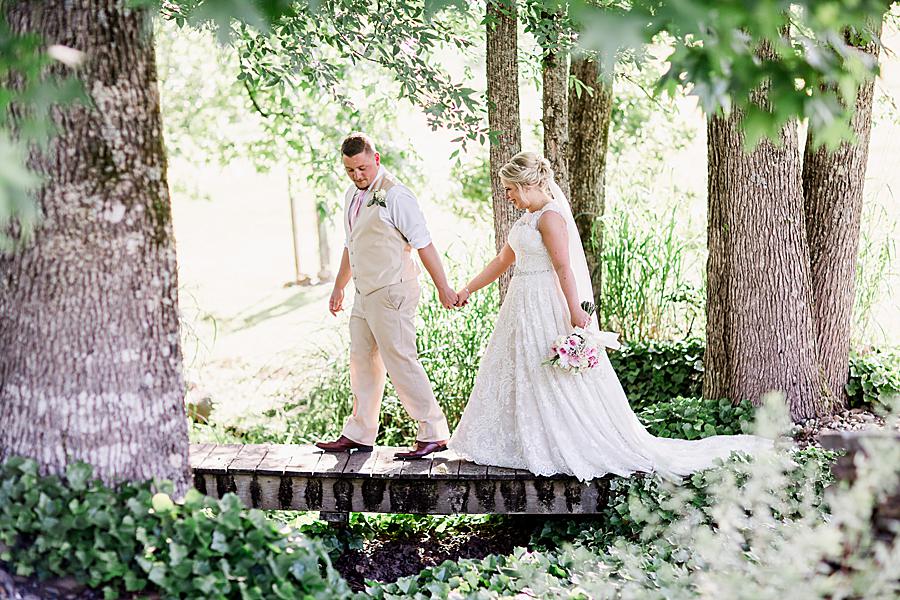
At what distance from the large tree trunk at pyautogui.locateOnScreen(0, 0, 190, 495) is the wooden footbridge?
1.64 metres

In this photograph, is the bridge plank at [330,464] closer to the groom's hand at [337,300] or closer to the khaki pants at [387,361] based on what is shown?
the khaki pants at [387,361]

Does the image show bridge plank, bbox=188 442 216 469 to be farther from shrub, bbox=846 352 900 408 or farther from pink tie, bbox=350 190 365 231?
shrub, bbox=846 352 900 408

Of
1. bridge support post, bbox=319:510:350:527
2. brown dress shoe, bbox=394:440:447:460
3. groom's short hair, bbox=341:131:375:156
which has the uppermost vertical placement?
groom's short hair, bbox=341:131:375:156

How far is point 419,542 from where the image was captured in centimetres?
507

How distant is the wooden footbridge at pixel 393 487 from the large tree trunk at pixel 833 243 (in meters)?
2.03

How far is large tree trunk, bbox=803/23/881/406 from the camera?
567 centimetres

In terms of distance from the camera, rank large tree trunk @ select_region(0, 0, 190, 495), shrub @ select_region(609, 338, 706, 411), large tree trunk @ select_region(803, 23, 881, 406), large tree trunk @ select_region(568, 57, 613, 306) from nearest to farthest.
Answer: large tree trunk @ select_region(0, 0, 190, 495)
large tree trunk @ select_region(803, 23, 881, 406)
shrub @ select_region(609, 338, 706, 411)
large tree trunk @ select_region(568, 57, 613, 306)

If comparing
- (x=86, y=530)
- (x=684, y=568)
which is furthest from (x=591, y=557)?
(x=86, y=530)

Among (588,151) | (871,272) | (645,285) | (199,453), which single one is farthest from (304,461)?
(871,272)

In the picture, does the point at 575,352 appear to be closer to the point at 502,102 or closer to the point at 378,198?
the point at 378,198

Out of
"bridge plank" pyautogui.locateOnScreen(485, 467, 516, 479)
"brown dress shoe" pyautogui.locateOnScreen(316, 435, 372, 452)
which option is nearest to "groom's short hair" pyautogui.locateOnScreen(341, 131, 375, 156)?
"brown dress shoe" pyautogui.locateOnScreen(316, 435, 372, 452)

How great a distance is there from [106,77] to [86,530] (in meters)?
1.46

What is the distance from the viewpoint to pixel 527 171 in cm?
470

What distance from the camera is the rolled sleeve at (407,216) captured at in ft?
15.7
